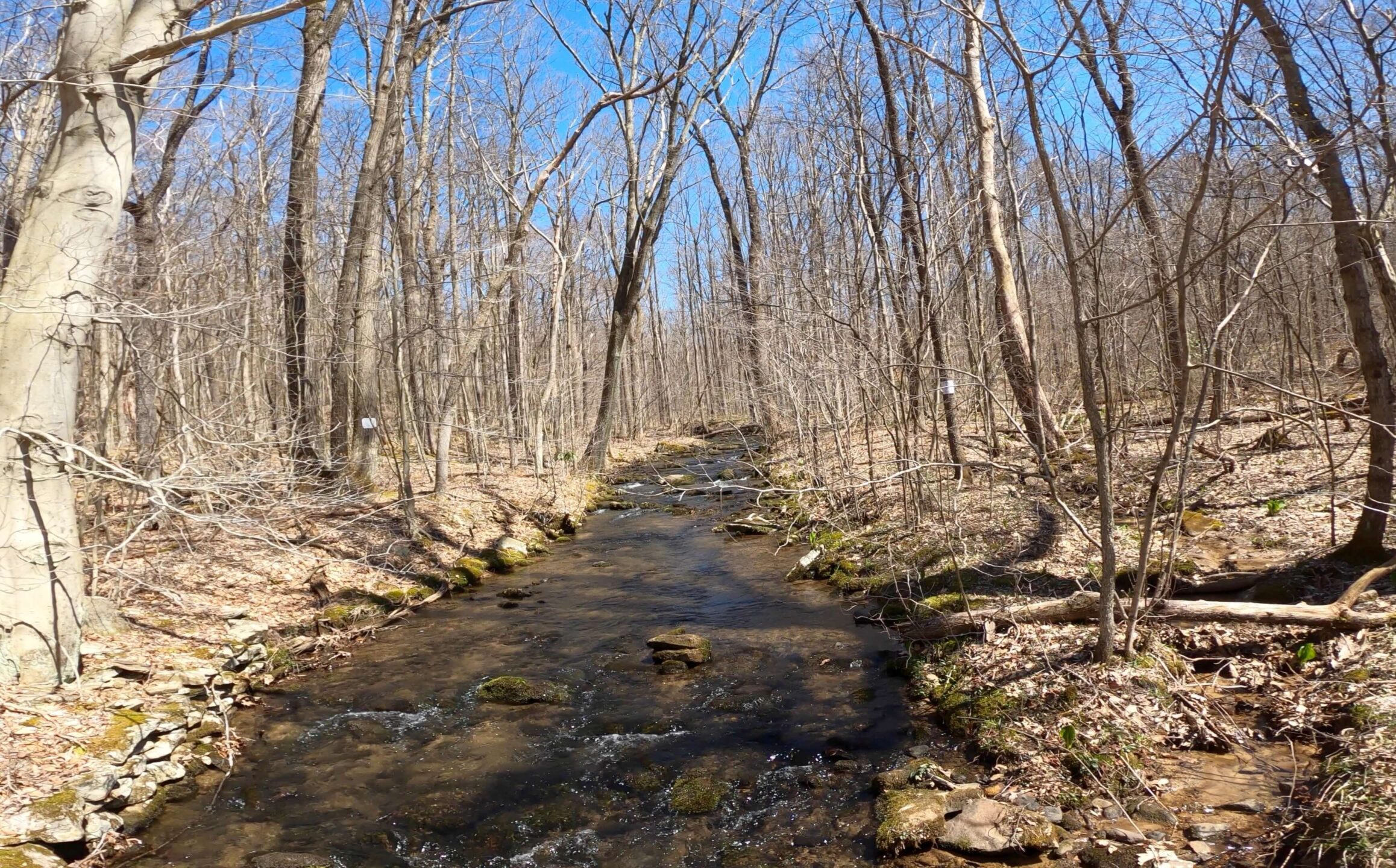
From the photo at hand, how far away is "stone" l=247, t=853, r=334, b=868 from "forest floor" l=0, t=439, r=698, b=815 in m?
1.27

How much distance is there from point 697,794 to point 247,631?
A: 5.07 metres

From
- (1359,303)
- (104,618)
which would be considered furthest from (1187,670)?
(104,618)

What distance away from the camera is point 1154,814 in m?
4.43

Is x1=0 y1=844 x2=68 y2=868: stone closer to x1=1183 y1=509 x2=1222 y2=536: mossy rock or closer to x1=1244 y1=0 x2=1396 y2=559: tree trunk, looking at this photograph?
x1=1244 y1=0 x2=1396 y2=559: tree trunk

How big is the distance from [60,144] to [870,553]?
9.22 m

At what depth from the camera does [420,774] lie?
5.88 meters

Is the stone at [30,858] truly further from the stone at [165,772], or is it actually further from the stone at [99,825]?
the stone at [165,772]

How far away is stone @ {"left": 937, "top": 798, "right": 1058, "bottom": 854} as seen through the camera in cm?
432

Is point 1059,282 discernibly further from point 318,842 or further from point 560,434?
point 318,842

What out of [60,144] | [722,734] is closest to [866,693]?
[722,734]

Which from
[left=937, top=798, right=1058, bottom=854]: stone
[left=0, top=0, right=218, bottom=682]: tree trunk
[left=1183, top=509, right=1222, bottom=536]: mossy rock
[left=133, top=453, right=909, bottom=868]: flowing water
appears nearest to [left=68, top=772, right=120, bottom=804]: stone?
[left=133, top=453, right=909, bottom=868]: flowing water

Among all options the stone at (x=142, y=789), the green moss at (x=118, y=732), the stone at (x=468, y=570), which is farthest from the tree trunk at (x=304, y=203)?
the stone at (x=142, y=789)

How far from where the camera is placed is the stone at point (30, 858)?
418cm

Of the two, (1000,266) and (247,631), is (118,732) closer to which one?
(247,631)
